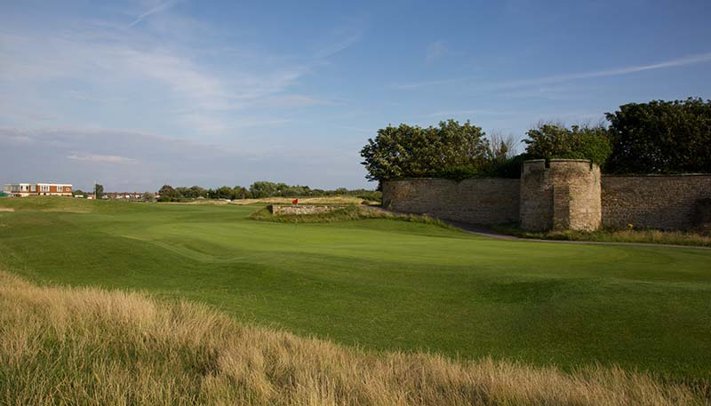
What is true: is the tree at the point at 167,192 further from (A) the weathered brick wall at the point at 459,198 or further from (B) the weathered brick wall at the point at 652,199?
(B) the weathered brick wall at the point at 652,199

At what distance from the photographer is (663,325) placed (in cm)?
694

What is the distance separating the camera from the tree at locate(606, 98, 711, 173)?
35031mm

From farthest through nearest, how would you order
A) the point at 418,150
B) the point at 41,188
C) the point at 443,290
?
the point at 41,188
the point at 418,150
the point at 443,290

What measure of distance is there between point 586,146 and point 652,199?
4.14 metres

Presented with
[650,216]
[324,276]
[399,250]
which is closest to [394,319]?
[324,276]

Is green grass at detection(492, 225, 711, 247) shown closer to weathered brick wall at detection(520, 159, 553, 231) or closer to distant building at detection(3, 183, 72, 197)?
weathered brick wall at detection(520, 159, 553, 231)

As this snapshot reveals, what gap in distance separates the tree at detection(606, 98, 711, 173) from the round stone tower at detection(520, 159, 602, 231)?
10.5 meters

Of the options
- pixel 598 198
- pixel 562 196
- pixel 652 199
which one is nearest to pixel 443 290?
pixel 562 196

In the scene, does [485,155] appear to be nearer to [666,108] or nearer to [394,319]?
[666,108]

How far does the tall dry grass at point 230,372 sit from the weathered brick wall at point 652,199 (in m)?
24.7

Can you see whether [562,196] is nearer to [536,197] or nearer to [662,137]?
[536,197]

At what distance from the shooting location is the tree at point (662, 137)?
1379 inches

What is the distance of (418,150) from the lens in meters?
43.3

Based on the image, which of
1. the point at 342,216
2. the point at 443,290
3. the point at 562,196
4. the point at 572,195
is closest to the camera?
the point at 443,290
